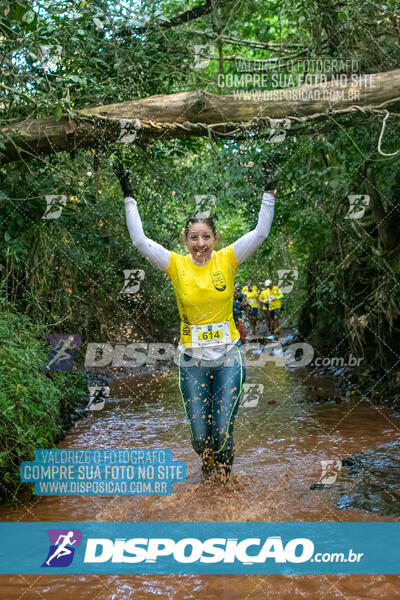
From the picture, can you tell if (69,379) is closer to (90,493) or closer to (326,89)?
(90,493)

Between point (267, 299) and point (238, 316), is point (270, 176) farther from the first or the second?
point (267, 299)

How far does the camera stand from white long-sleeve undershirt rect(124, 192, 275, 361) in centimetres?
414

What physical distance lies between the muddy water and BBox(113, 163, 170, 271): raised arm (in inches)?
63.3

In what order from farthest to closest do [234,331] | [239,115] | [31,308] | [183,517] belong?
[31,308], [239,115], [234,331], [183,517]

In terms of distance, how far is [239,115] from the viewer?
564 cm

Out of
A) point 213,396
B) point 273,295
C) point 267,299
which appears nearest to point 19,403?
point 213,396

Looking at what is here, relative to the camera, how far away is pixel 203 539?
3596mm

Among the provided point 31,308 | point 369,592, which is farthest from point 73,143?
point 369,592

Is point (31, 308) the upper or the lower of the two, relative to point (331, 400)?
upper

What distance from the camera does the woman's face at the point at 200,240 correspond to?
4211mm

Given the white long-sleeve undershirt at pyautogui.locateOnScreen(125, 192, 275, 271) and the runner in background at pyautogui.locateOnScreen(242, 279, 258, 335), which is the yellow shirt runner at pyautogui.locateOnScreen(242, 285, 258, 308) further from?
the white long-sleeve undershirt at pyautogui.locateOnScreen(125, 192, 275, 271)

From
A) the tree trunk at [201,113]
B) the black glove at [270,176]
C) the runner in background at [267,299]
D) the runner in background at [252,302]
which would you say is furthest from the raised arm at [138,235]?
the runner in background at [252,302]

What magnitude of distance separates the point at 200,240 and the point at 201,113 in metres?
1.89

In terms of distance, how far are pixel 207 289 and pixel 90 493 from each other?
171cm
